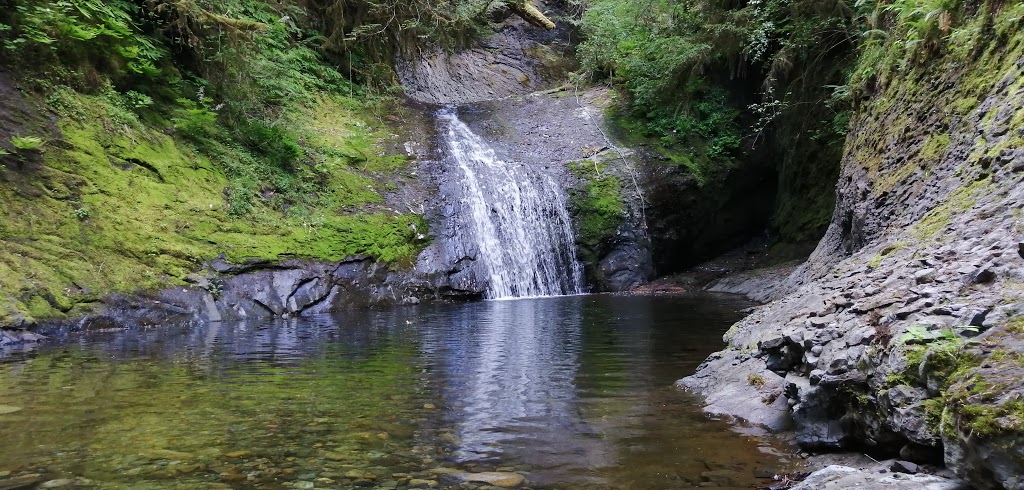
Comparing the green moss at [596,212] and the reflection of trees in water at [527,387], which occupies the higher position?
the green moss at [596,212]

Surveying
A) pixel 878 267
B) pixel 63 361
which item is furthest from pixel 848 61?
pixel 63 361

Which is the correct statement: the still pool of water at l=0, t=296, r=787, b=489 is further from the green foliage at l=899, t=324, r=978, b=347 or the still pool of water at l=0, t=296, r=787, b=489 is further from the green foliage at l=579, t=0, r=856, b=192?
the green foliage at l=579, t=0, r=856, b=192

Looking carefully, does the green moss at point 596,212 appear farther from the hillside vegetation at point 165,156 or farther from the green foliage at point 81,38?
the green foliage at point 81,38

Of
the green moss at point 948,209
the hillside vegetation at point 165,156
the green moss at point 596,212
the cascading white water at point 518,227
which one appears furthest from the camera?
the green moss at point 596,212

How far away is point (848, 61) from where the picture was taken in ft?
43.8

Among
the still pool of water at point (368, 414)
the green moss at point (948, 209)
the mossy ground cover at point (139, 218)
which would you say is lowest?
the still pool of water at point (368, 414)

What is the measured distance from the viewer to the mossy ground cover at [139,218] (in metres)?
8.23

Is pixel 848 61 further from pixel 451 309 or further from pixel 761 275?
pixel 451 309

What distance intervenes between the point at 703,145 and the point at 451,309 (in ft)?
31.1

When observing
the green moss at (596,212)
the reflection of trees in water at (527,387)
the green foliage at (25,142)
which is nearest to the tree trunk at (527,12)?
the green moss at (596,212)

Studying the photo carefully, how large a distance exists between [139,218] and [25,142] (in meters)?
1.81

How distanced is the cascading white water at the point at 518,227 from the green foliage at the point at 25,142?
8167mm

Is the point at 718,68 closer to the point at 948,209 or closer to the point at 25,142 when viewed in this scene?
the point at 948,209

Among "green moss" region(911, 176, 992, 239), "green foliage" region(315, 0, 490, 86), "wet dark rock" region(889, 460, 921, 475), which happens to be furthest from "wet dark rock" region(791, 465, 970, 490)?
"green foliage" region(315, 0, 490, 86)
